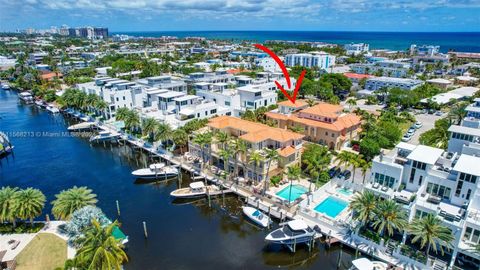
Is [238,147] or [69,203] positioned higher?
[238,147]

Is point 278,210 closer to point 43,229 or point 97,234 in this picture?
point 97,234

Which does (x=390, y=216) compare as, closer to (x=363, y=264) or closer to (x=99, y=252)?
(x=363, y=264)

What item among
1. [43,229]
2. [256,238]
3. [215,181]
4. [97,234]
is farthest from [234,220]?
[43,229]

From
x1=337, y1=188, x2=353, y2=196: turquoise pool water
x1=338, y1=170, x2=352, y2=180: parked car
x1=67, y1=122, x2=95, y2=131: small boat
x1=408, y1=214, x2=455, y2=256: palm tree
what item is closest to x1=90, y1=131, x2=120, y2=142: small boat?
x1=67, y1=122, x2=95, y2=131: small boat

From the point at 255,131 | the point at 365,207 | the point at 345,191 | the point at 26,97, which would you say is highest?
the point at 255,131

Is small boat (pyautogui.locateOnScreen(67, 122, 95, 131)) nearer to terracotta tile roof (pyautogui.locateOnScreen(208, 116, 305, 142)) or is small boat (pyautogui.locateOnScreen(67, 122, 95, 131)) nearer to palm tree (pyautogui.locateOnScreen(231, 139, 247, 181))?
terracotta tile roof (pyautogui.locateOnScreen(208, 116, 305, 142))

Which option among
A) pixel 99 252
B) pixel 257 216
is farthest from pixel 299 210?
pixel 99 252
